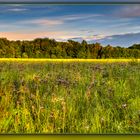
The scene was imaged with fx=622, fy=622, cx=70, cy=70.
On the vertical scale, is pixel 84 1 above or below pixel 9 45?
above

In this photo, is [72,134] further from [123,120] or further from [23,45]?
[23,45]

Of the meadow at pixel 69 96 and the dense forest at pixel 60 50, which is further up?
the dense forest at pixel 60 50

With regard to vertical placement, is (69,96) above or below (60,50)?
below

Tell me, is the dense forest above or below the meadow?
above

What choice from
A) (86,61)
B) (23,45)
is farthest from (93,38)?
(23,45)
